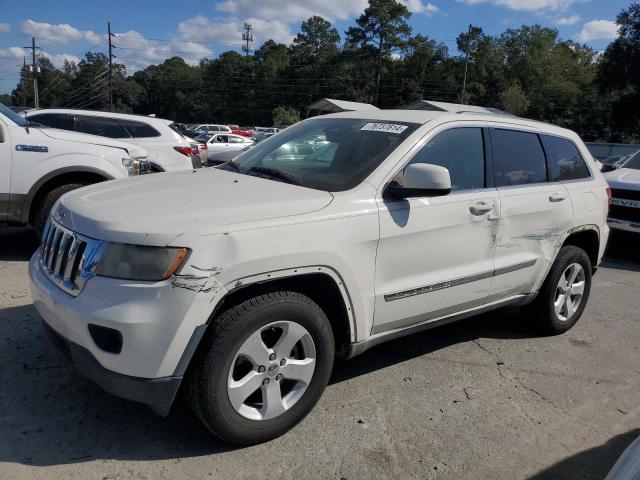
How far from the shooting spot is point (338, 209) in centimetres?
280

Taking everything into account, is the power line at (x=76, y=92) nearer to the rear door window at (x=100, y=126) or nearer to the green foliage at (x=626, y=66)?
the green foliage at (x=626, y=66)

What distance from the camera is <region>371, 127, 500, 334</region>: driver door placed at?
9.89 feet

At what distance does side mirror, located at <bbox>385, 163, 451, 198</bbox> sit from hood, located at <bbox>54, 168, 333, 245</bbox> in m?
0.41

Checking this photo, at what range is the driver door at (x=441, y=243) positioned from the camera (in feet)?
9.89

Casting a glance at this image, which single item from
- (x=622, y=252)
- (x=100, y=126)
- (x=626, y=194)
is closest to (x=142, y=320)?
(x=100, y=126)

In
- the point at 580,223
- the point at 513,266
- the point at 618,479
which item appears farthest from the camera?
the point at 580,223

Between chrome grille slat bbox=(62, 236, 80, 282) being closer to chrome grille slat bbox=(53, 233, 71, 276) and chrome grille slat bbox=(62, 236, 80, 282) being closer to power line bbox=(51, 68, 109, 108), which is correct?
chrome grille slat bbox=(53, 233, 71, 276)

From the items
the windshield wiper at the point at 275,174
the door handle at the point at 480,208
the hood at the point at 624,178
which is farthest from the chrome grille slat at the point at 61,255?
the hood at the point at 624,178

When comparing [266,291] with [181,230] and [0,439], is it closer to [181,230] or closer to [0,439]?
[181,230]

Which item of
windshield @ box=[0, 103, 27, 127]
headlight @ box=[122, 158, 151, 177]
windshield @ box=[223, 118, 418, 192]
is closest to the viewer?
windshield @ box=[223, 118, 418, 192]

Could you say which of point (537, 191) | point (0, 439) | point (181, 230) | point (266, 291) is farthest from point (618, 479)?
point (0, 439)

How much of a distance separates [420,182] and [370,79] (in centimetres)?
7841

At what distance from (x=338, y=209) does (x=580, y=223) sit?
2555 mm

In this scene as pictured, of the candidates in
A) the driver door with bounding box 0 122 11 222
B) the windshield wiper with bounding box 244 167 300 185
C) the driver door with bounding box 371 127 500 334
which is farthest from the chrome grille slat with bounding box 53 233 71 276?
the driver door with bounding box 0 122 11 222
